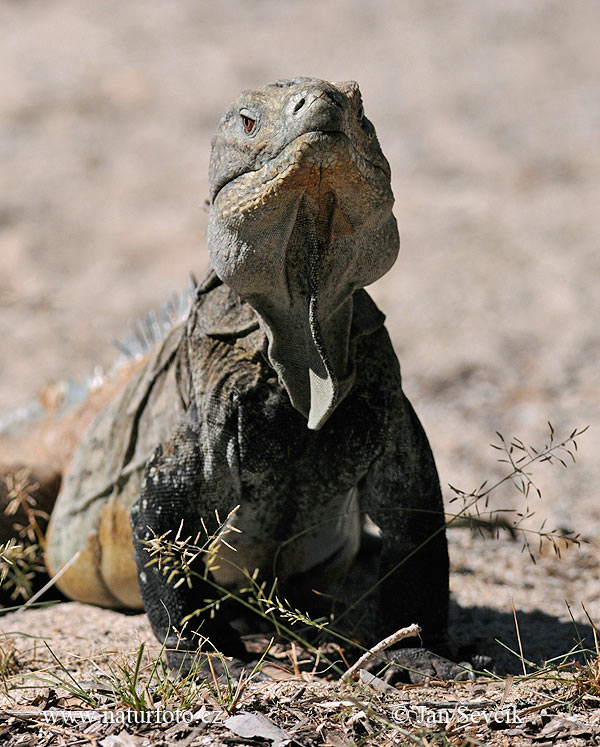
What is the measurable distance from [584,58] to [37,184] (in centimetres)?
802

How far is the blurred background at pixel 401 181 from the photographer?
9.02 meters

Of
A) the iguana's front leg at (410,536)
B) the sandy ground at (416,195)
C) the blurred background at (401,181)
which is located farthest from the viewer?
the blurred background at (401,181)

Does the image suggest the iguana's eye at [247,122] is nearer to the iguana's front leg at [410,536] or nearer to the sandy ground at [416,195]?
the iguana's front leg at [410,536]

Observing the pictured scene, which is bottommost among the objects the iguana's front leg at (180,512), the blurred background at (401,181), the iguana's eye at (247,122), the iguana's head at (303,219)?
the iguana's front leg at (180,512)

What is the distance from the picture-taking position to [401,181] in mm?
12500

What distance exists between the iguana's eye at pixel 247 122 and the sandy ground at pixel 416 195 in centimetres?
264

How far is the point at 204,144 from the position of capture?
13.5 meters

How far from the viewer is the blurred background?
9016mm

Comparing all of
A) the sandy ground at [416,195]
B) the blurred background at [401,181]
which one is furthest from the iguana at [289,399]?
the blurred background at [401,181]

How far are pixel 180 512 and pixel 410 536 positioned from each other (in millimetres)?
961

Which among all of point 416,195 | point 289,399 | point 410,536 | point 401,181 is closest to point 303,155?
point 289,399

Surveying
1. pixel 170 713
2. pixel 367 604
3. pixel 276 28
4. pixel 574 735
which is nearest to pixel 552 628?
pixel 367 604

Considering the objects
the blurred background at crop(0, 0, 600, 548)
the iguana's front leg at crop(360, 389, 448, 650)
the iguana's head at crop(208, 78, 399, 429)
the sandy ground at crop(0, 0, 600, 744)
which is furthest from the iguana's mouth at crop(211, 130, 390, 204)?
the blurred background at crop(0, 0, 600, 548)

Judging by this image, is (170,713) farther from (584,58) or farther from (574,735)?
(584,58)
